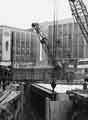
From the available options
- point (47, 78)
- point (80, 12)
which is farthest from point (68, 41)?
point (80, 12)

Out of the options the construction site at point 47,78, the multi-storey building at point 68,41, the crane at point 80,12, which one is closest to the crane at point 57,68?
the construction site at point 47,78

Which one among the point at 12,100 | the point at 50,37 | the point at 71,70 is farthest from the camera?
the point at 50,37

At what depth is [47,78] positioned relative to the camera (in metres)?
12.9

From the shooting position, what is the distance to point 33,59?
23.8 meters

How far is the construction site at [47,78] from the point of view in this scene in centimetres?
660

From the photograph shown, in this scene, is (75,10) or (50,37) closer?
(75,10)

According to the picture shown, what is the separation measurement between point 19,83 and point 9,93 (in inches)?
69.3

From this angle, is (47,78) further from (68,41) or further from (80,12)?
(68,41)

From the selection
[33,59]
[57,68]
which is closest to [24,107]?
[57,68]

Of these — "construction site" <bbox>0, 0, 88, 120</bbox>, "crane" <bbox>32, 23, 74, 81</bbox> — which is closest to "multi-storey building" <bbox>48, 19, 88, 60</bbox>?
"construction site" <bbox>0, 0, 88, 120</bbox>

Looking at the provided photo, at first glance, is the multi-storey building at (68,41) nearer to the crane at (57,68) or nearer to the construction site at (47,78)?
the construction site at (47,78)

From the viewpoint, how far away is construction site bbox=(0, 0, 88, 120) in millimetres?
6598

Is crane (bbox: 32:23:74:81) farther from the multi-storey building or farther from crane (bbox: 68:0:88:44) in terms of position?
the multi-storey building

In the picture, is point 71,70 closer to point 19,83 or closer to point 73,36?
point 19,83
